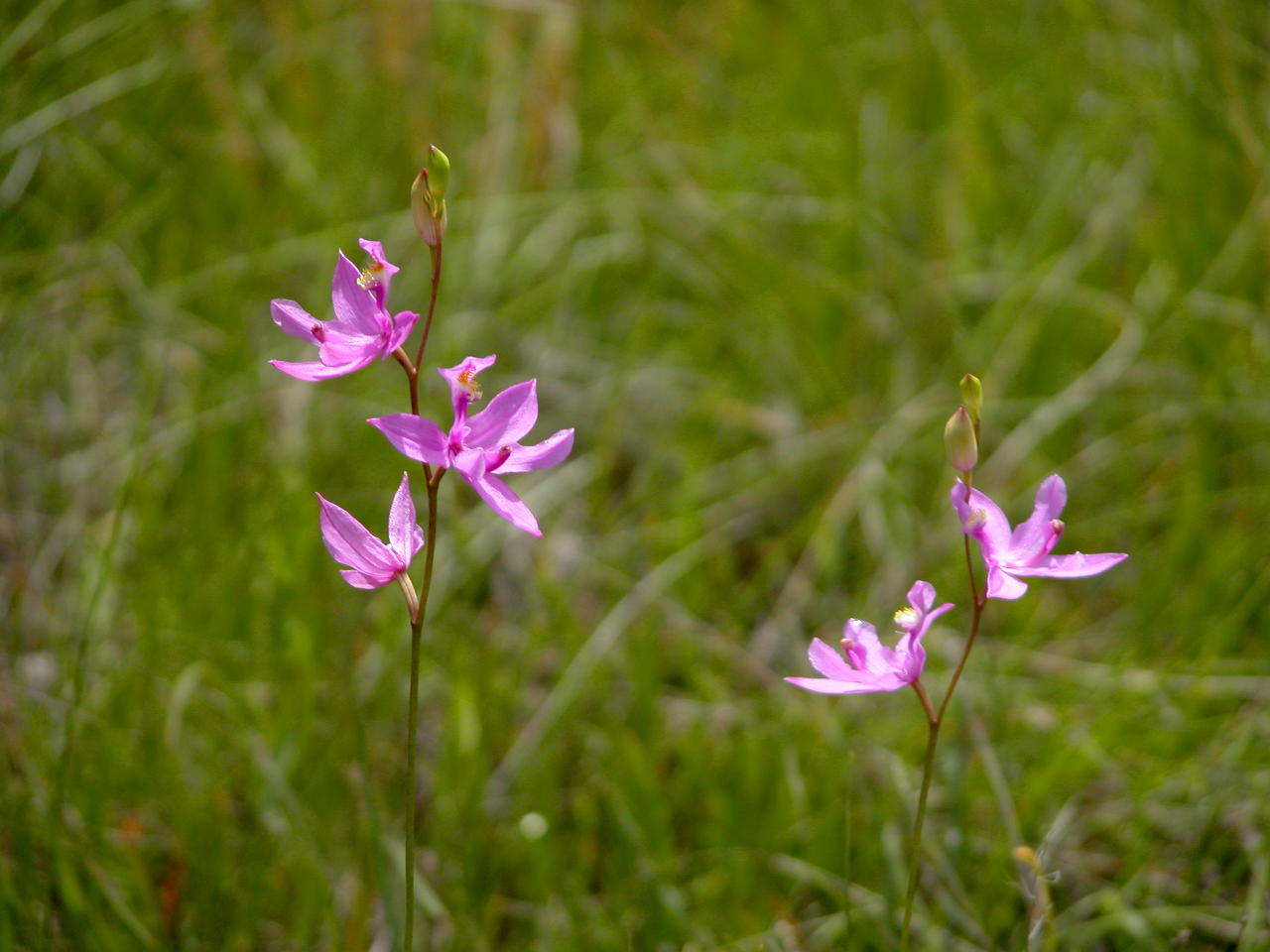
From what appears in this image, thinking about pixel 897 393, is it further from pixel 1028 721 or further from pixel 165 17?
pixel 165 17

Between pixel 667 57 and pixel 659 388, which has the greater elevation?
pixel 667 57

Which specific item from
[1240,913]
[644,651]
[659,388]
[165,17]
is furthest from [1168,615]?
[165,17]

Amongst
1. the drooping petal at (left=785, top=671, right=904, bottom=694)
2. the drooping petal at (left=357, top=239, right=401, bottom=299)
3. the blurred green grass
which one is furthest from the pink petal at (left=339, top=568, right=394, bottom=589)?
the blurred green grass

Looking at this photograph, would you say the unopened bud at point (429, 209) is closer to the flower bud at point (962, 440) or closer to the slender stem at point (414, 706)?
the slender stem at point (414, 706)

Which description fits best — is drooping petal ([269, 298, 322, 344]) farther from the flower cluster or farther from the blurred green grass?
the blurred green grass

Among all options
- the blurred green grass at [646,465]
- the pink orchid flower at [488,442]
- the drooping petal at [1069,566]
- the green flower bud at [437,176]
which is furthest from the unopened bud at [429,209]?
the blurred green grass at [646,465]
